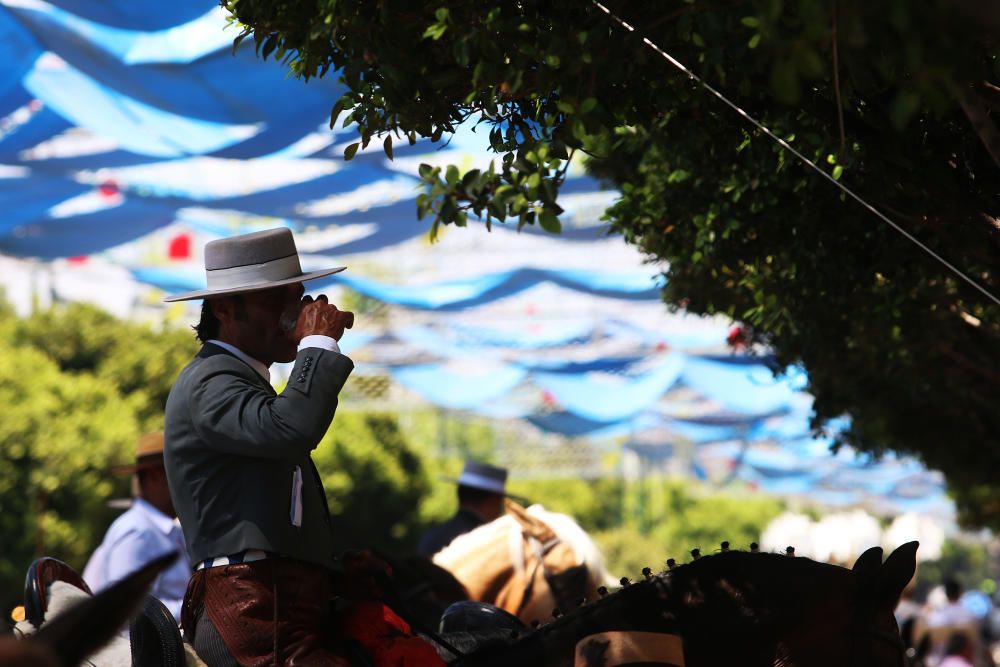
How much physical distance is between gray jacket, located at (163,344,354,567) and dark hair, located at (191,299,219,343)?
9.6 inches

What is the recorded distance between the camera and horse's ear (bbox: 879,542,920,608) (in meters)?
3.54

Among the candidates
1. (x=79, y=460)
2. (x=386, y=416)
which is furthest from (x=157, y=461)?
(x=386, y=416)

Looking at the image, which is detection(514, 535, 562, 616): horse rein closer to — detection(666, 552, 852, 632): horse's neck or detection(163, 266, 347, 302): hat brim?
detection(163, 266, 347, 302): hat brim

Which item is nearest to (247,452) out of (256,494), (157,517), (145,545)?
(256,494)

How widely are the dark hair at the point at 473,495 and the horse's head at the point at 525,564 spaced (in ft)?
3.25

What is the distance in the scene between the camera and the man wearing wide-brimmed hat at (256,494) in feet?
11.8

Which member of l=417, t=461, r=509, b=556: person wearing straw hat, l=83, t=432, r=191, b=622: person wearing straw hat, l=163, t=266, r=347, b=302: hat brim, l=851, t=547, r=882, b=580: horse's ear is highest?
l=163, t=266, r=347, b=302: hat brim

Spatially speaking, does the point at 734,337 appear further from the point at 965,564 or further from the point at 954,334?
the point at 965,564

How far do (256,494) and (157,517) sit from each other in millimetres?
4350

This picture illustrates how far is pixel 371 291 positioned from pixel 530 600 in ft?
20.2

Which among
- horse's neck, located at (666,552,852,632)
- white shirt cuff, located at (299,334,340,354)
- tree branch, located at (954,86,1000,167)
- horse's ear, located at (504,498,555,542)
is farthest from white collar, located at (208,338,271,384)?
horse's ear, located at (504,498,555,542)

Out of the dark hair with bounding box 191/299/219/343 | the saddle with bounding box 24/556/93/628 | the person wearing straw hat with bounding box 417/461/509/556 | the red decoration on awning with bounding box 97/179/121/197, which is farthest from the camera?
the red decoration on awning with bounding box 97/179/121/197

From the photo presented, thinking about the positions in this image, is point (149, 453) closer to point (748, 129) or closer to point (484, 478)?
point (484, 478)

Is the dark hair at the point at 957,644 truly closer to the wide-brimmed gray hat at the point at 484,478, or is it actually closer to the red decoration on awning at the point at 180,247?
the wide-brimmed gray hat at the point at 484,478
